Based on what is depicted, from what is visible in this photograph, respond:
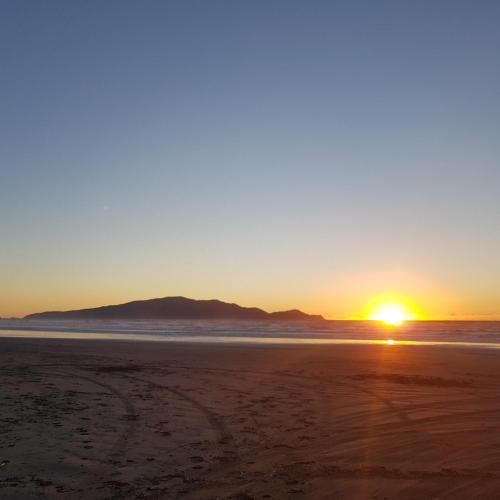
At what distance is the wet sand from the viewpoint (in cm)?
685

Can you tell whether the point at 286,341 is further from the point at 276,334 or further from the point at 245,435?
the point at 245,435

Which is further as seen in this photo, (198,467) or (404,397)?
(404,397)

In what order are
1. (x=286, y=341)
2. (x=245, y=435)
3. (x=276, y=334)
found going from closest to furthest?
1. (x=245, y=435)
2. (x=286, y=341)
3. (x=276, y=334)

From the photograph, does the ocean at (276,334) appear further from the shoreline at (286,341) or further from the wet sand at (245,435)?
the wet sand at (245,435)

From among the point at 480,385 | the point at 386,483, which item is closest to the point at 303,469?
the point at 386,483

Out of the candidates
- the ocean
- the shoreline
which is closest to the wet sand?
the shoreline

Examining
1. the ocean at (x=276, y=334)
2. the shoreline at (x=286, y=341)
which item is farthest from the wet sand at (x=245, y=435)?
the ocean at (x=276, y=334)

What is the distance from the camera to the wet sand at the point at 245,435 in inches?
270

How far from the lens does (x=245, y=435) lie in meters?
9.52

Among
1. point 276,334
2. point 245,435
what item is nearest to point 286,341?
point 276,334

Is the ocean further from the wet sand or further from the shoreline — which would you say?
the wet sand

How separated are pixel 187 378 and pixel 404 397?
21.8 ft

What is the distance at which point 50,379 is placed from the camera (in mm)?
15688

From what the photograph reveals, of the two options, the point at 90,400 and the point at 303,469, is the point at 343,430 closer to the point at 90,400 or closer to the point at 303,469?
the point at 303,469
